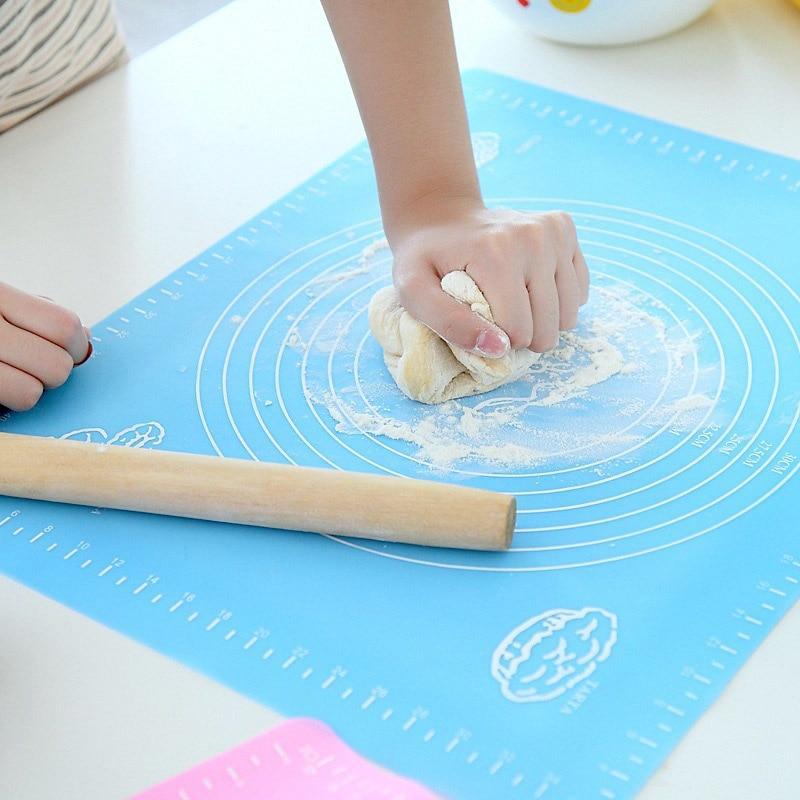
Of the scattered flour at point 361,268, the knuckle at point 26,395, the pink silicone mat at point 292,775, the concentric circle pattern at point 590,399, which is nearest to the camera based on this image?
the pink silicone mat at point 292,775

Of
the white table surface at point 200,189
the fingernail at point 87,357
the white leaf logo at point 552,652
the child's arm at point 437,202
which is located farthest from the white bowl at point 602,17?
the white leaf logo at point 552,652

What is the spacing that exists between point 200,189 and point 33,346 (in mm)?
241

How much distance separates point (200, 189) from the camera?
0.92 meters

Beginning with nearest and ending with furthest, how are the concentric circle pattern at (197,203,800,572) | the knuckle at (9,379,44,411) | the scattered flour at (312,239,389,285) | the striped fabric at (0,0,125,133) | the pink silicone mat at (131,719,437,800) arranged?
the pink silicone mat at (131,719,437,800) → the concentric circle pattern at (197,203,800,572) → the knuckle at (9,379,44,411) → the scattered flour at (312,239,389,285) → the striped fabric at (0,0,125,133)

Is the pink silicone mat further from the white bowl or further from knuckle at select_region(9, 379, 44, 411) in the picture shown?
the white bowl

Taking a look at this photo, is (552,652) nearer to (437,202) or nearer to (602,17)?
(437,202)

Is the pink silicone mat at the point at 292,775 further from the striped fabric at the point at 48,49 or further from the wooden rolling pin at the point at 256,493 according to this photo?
the striped fabric at the point at 48,49

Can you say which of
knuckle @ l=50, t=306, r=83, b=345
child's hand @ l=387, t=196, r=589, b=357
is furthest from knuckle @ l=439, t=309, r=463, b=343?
knuckle @ l=50, t=306, r=83, b=345

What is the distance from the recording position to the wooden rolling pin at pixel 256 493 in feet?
1.93

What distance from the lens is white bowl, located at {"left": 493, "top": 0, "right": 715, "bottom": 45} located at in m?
1.00

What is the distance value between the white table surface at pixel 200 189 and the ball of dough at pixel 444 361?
8.4 inches

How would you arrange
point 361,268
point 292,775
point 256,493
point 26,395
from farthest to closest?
point 361,268 < point 26,395 < point 256,493 < point 292,775

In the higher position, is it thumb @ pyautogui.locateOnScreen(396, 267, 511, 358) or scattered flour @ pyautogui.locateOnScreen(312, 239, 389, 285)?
thumb @ pyautogui.locateOnScreen(396, 267, 511, 358)

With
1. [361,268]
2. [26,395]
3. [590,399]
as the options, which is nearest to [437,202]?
[361,268]
